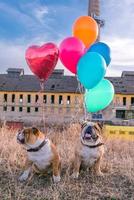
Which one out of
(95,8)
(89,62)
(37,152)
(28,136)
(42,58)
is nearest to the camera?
(28,136)

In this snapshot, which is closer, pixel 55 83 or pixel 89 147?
pixel 89 147

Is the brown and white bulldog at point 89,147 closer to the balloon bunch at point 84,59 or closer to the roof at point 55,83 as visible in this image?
the balloon bunch at point 84,59

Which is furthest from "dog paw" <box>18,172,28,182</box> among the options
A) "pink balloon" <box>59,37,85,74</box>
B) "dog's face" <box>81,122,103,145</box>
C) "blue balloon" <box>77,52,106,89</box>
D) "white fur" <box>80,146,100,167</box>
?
"pink balloon" <box>59,37,85,74</box>

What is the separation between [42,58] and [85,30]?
989 mm

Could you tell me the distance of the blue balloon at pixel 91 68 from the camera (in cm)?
685

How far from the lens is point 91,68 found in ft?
22.9

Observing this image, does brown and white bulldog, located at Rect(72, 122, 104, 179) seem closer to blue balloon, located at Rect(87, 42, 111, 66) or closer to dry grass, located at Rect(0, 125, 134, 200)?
dry grass, located at Rect(0, 125, 134, 200)

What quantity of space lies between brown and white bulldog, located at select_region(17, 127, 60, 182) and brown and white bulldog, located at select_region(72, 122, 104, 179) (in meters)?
0.27

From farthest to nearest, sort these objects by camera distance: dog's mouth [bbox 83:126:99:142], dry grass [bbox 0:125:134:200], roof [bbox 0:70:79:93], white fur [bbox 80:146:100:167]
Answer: roof [bbox 0:70:79:93], white fur [bbox 80:146:100:167], dog's mouth [bbox 83:126:99:142], dry grass [bbox 0:125:134:200]

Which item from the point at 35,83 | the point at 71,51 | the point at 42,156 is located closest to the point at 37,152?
the point at 42,156

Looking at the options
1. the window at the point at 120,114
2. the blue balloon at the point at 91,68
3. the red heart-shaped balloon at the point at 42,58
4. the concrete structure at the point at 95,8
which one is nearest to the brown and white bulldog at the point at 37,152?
the blue balloon at the point at 91,68

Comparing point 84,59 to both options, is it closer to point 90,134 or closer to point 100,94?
point 100,94

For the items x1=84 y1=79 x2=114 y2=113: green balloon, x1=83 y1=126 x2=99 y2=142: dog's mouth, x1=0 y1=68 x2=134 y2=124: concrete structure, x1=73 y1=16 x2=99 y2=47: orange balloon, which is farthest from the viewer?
x1=0 y1=68 x2=134 y2=124: concrete structure

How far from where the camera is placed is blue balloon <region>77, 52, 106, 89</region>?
685cm
